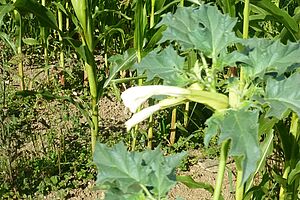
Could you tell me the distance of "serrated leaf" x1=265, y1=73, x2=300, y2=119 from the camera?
0.98 meters

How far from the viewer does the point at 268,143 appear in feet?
7.09

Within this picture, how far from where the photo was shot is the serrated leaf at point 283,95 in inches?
38.7

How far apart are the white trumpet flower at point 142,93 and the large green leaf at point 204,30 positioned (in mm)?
104

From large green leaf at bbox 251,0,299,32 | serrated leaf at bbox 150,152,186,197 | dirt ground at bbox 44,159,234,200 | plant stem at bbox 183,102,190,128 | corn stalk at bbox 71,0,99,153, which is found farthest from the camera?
plant stem at bbox 183,102,190,128

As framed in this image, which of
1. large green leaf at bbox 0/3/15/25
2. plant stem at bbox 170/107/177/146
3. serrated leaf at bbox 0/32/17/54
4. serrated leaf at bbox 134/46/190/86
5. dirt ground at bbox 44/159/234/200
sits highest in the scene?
large green leaf at bbox 0/3/15/25

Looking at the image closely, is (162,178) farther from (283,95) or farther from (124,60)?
(124,60)

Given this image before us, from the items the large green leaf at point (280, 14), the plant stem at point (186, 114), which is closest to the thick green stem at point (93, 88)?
the plant stem at point (186, 114)

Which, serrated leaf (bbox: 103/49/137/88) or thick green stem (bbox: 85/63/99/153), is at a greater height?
serrated leaf (bbox: 103/49/137/88)

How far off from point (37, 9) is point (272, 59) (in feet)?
6.34

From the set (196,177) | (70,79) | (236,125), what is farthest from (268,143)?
(70,79)

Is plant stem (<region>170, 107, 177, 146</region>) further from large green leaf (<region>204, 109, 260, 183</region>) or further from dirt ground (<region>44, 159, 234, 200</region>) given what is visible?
large green leaf (<region>204, 109, 260, 183</region>)

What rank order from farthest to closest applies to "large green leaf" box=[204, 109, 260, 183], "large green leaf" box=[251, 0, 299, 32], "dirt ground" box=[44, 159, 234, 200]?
"dirt ground" box=[44, 159, 234, 200] → "large green leaf" box=[251, 0, 299, 32] → "large green leaf" box=[204, 109, 260, 183]

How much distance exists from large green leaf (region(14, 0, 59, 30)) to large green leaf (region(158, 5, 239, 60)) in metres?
1.74

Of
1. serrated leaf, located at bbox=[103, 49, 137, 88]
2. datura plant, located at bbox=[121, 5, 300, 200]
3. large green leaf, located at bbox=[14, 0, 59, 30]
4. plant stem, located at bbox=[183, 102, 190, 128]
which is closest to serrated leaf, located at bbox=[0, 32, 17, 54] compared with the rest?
large green leaf, located at bbox=[14, 0, 59, 30]
